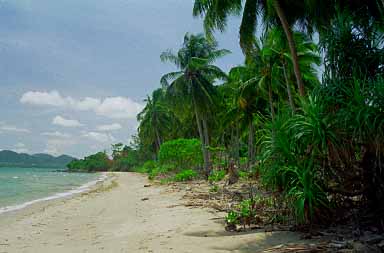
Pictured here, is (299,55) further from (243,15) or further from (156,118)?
(156,118)

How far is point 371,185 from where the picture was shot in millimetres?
6078

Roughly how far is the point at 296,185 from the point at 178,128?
137ft

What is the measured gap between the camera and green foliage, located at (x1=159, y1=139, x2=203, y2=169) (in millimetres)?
29109

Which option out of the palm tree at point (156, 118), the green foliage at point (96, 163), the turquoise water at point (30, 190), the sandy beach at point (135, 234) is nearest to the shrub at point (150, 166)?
the palm tree at point (156, 118)

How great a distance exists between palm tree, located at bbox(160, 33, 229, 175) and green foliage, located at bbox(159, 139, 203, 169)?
930 millimetres

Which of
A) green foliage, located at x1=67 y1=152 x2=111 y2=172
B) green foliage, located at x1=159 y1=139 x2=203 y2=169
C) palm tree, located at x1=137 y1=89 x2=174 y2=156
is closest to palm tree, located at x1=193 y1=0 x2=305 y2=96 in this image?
green foliage, located at x1=159 y1=139 x2=203 y2=169

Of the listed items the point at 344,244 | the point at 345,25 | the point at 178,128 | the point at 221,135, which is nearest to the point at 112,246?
the point at 344,244

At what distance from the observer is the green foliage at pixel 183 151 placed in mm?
29109

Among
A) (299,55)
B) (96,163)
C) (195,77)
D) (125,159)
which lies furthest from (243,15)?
(96,163)

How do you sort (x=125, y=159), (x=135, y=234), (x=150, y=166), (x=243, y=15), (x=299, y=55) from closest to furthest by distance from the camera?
(x=135, y=234)
(x=243, y=15)
(x=299, y=55)
(x=150, y=166)
(x=125, y=159)

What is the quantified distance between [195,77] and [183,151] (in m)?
6.11

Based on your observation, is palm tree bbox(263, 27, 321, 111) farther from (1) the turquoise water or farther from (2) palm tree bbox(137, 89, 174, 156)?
(2) palm tree bbox(137, 89, 174, 156)

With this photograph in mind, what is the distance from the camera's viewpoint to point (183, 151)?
95.1 feet

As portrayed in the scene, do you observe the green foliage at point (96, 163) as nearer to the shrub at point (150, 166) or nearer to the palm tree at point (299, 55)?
the shrub at point (150, 166)
